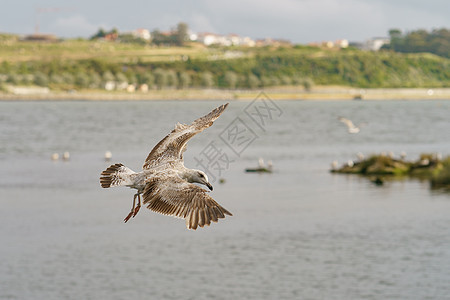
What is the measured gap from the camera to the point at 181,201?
1520 cm

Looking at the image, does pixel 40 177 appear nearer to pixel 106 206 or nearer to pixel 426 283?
pixel 106 206

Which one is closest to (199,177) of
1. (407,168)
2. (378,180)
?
(378,180)

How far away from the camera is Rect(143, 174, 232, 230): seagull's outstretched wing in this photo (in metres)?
14.9

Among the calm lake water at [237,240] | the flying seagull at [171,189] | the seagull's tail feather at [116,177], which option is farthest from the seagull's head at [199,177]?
the calm lake water at [237,240]

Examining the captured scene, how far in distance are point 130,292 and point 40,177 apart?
43916mm

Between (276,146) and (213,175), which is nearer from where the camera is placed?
(213,175)

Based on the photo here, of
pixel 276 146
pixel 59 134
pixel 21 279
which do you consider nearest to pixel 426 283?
pixel 21 279

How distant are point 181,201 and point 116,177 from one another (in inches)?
56.9

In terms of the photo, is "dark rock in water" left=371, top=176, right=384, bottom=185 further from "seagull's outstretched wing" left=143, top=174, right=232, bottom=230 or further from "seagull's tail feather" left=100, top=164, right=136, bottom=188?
"seagull's outstretched wing" left=143, top=174, right=232, bottom=230

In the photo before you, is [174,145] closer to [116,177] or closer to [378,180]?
[116,177]

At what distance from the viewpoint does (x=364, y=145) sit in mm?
141625

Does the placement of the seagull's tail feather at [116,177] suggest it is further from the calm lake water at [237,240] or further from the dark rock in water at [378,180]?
the dark rock in water at [378,180]

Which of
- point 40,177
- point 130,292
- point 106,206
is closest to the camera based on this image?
point 130,292

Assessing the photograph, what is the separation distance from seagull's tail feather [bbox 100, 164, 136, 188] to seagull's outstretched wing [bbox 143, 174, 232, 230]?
1.44 ft
